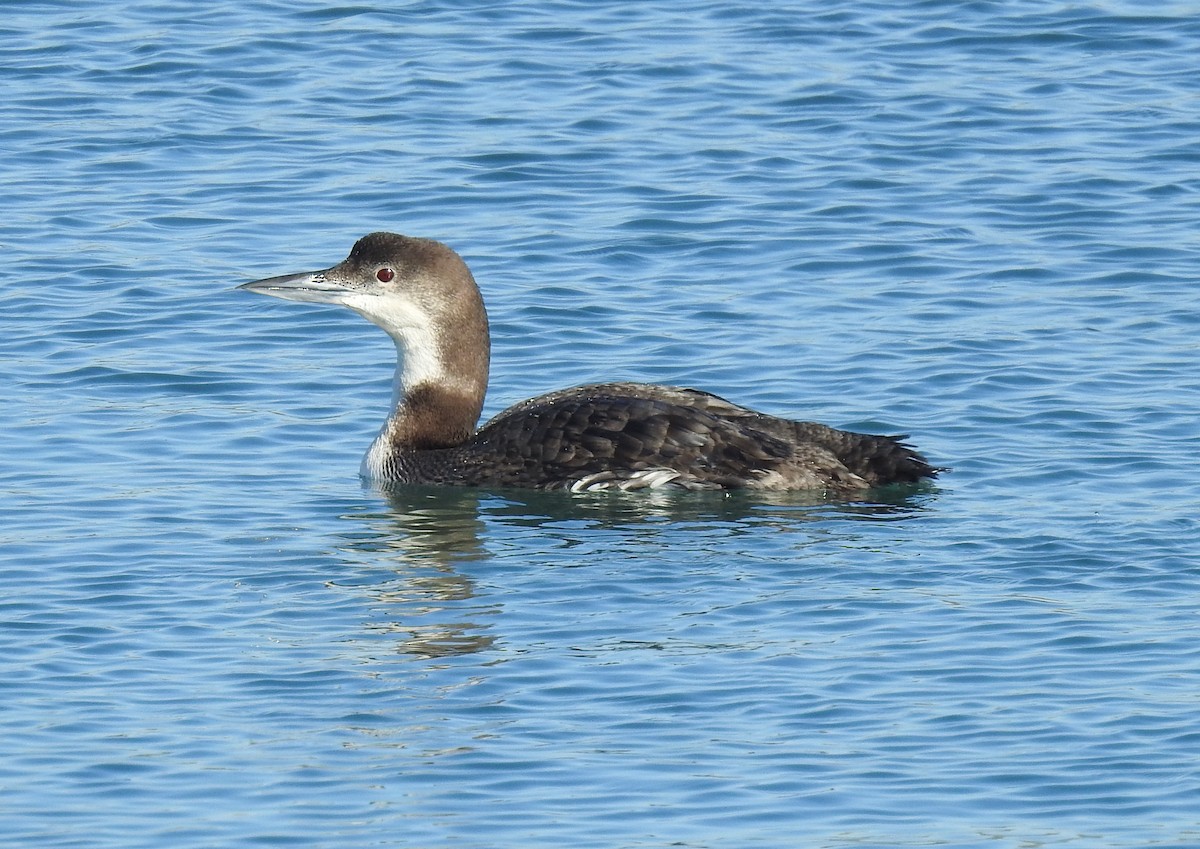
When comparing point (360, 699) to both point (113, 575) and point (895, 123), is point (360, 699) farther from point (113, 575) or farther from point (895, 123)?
point (895, 123)

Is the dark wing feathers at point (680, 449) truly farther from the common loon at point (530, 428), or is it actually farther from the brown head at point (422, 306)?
the brown head at point (422, 306)

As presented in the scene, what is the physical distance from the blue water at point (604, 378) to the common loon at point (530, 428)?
0.56 feet

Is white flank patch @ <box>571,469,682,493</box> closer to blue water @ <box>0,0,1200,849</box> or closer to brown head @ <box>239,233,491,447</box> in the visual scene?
blue water @ <box>0,0,1200,849</box>

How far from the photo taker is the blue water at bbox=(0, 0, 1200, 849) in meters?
7.89

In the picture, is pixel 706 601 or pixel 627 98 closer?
pixel 706 601

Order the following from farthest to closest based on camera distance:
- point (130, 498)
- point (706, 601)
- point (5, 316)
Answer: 1. point (5, 316)
2. point (130, 498)
3. point (706, 601)

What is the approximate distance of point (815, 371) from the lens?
1287 cm

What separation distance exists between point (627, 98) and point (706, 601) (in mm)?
8894

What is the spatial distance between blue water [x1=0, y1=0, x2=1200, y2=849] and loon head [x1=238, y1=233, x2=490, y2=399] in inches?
24.9

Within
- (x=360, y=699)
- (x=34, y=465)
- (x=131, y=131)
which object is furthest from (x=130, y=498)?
(x=131, y=131)

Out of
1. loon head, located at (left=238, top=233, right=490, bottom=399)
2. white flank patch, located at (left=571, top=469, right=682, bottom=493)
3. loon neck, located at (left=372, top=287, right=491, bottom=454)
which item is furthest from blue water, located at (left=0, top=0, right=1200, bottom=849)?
loon head, located at (left=238, top=233, right=490, bottom=399)

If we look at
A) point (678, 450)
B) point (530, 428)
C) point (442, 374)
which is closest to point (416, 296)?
point (442, 374)

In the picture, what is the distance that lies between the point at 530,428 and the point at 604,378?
1619mm

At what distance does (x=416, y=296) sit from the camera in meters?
12.0
